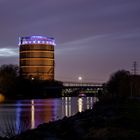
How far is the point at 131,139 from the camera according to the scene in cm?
2128

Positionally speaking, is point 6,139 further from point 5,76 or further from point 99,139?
point 5,76

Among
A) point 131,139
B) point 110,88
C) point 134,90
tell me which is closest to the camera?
point 131,139

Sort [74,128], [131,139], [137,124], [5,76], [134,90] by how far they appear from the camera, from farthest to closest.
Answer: [5,76] → [134,90] → [74,128] → [137,124] → [131,139]

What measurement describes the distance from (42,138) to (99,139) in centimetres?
376

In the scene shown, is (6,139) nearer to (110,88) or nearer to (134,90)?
(134,90)

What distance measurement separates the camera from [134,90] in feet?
407

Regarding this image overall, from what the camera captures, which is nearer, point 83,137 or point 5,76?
point 83,137

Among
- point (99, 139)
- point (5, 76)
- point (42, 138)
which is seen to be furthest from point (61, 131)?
point (5, 76)

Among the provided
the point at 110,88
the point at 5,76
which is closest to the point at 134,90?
the point at 110,88

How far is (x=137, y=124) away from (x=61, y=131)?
15.9 ft

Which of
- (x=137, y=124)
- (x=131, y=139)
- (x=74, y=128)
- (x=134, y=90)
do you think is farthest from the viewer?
(x=134, y=90)

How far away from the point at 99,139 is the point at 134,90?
10310 centimetres

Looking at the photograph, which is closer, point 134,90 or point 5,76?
point 134,90

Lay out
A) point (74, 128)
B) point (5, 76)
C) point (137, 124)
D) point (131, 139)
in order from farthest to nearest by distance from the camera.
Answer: point (5, 76)
point (74, 128)
point (137, 124)
point (131, 139)
